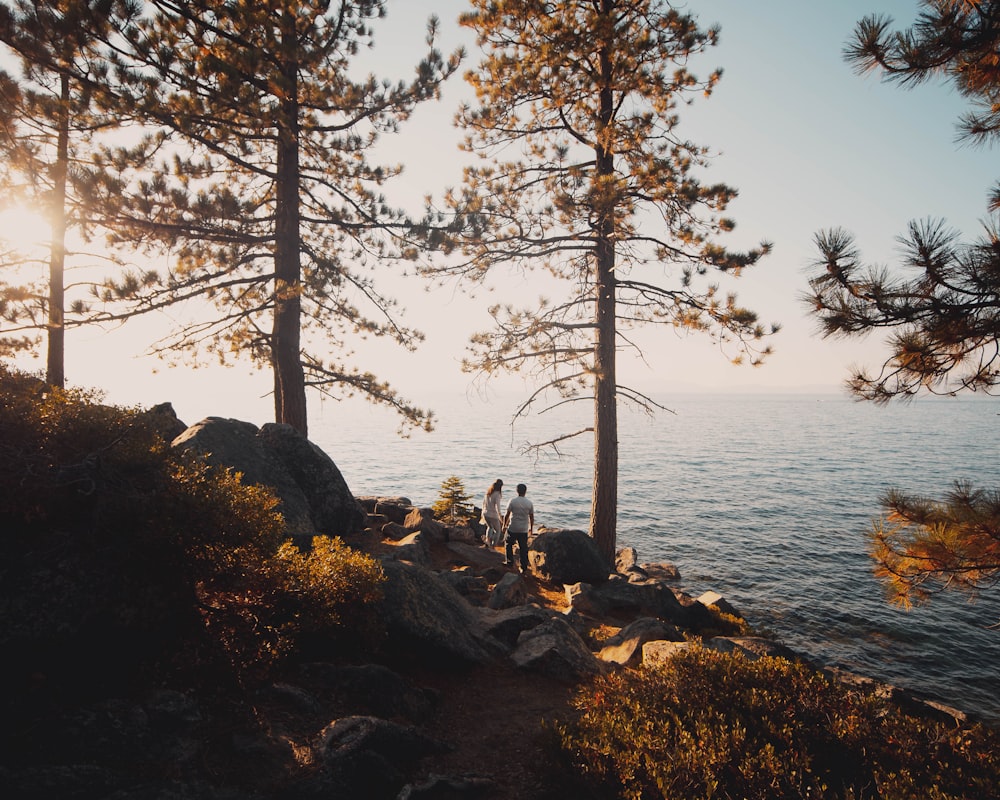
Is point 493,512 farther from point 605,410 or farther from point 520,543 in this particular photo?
point 605,410

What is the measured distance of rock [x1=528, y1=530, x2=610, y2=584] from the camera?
12.3 m

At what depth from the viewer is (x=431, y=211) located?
12930 millimetres

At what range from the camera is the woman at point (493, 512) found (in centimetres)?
1327

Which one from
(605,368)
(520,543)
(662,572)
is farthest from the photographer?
(662,572)

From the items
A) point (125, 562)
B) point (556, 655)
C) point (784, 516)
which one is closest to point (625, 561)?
point (556, 655)

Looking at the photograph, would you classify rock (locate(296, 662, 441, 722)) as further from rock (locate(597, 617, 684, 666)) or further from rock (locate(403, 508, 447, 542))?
rock (locate(403, 508, 447, 542))

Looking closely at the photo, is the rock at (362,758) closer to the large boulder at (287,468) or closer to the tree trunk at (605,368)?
the large boulder at (287,468)

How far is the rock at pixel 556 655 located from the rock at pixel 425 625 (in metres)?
0.46

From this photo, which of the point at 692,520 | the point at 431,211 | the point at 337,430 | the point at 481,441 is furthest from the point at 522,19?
the point at 337,430

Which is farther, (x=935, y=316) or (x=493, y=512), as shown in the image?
(x=493, y=512)

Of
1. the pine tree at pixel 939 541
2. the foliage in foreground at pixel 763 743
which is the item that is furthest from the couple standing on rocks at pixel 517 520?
the pine tree at pixel 939 541

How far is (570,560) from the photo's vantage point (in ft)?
40.4

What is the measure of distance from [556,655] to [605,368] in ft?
24.3

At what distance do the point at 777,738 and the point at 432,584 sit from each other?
4.56m
